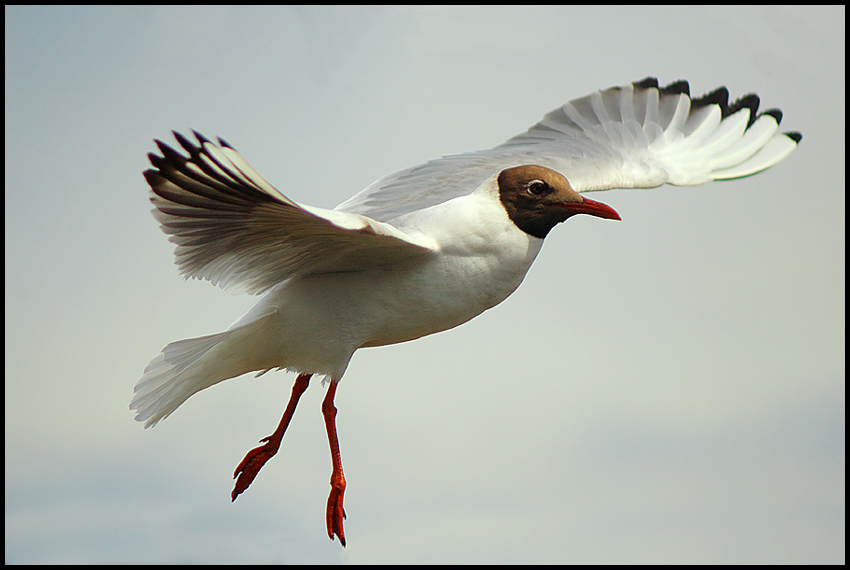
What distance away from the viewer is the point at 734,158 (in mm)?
4188

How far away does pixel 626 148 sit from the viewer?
4.28 m

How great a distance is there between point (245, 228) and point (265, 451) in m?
1.12

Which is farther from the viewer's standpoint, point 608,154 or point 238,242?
point 608,154

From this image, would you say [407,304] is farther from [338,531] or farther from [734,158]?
[734,158]

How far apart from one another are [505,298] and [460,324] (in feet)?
0.56

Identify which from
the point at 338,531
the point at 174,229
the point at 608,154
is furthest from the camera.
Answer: the point at 608,154

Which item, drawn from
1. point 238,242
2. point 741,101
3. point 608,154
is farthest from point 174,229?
point 741,101

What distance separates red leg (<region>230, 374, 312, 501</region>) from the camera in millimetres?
3502

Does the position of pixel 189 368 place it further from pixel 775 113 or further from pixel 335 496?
pixel 775 113

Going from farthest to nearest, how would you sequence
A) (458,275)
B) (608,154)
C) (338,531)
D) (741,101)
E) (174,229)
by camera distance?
(741,101) < (608,154) < (338,531) < (458,275) < (174,229)

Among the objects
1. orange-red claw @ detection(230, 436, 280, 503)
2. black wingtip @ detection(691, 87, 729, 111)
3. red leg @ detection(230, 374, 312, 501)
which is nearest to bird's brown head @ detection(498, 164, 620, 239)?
red leg @ detection(230, 374, 312, 501)

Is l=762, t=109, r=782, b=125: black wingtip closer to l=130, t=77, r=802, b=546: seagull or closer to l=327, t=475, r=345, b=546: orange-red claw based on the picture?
l=130, t=77, r=802, b=546: seagull

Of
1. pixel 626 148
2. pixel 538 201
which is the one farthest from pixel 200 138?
pixel 626 148

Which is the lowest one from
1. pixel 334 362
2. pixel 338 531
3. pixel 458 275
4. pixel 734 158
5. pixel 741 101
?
pixel 338 531
